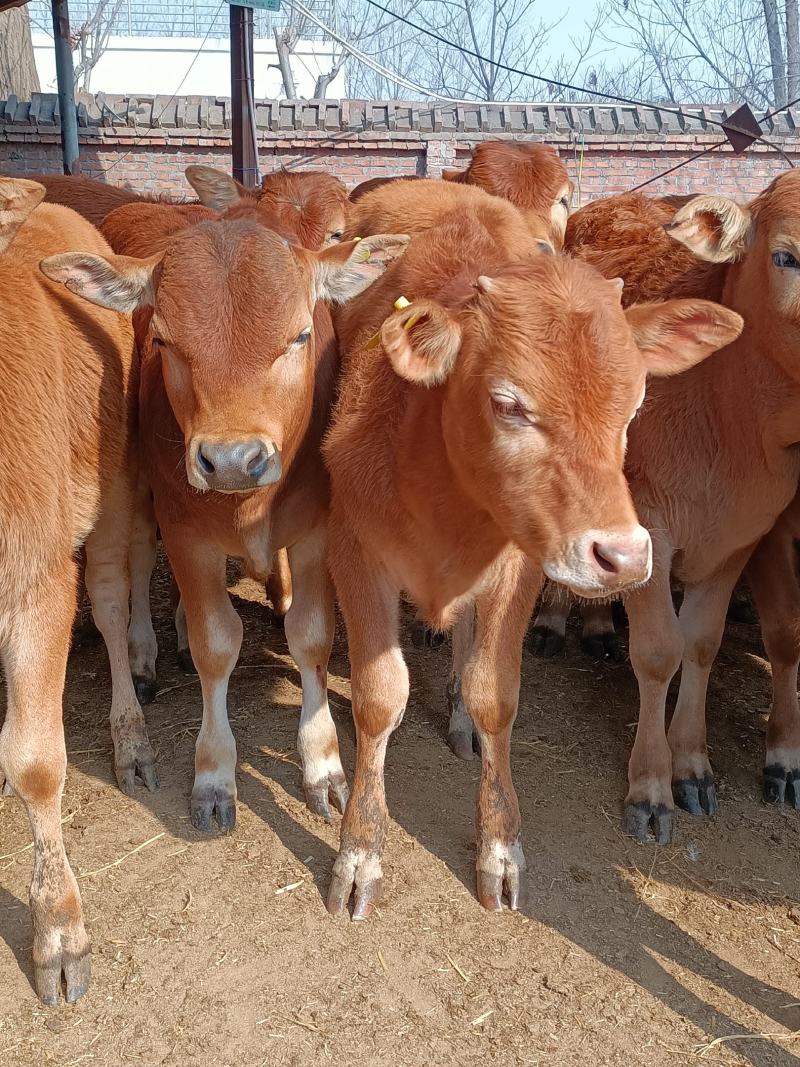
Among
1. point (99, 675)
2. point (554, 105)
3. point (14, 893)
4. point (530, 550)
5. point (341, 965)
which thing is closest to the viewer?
point (530, 550)

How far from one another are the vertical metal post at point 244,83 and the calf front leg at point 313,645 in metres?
5.30

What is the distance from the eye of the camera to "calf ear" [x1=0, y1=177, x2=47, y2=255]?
3.46 m

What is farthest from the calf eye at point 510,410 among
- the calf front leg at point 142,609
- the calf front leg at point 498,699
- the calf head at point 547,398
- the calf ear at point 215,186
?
the calf ear at point 215,186

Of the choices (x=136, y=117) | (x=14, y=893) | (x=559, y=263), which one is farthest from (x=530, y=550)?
(x=136, y=117)

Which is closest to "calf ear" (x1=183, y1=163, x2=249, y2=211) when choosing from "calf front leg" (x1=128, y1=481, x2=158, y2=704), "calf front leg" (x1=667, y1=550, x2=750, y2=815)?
"calf front leg" (x1=128, y1=481, x2=158, y2=704)

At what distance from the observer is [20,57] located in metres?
20.5

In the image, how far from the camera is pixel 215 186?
676cm

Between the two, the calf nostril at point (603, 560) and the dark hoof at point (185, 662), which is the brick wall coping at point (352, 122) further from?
the calf nostril at point (603, 560)

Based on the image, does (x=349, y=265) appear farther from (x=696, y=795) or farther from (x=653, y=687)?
(x=696, y=795)

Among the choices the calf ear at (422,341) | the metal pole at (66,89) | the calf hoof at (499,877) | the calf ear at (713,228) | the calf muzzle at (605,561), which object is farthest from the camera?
the metal pole at (66,89)

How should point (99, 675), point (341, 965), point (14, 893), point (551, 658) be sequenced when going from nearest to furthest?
1. point (341, 965)
2. point (14, 893)
3. point (99, 675)
4. point (551, 658)

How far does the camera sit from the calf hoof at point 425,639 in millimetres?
6246

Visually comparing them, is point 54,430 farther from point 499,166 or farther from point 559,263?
point 499,166

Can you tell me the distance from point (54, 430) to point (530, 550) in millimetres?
1710
